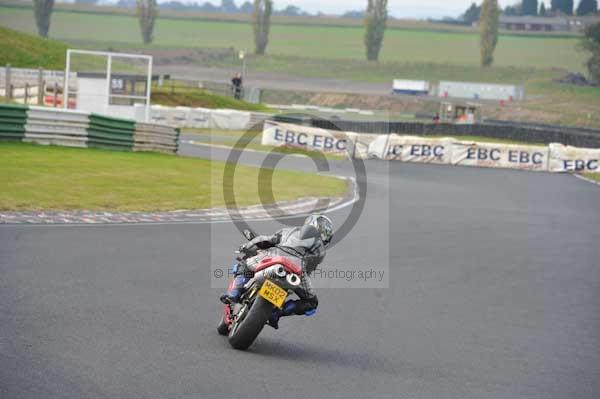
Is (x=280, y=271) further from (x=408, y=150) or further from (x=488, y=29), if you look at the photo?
(x=488, y=29)

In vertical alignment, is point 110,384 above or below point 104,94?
below

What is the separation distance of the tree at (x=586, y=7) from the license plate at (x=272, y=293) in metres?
161

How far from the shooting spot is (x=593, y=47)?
327ft

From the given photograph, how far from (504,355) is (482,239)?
843 cm

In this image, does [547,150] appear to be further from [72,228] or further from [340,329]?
[340,329]

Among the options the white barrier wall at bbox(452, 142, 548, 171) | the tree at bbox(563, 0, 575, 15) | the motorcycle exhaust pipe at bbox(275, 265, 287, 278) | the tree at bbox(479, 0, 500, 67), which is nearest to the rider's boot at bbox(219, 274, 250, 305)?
the motorcycle exhaust pipe at bbox(275, 265, 287, 278)

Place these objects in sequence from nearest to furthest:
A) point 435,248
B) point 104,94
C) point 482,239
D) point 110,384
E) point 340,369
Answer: point 110,384 → point 340,369 → point 435,248 → point 482,239 → point 104,94

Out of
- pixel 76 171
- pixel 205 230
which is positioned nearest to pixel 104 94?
pixel 76 171

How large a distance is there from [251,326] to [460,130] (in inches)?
1617

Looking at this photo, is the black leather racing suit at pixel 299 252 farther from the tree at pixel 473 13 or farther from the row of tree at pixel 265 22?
the tree at pixel 473 13

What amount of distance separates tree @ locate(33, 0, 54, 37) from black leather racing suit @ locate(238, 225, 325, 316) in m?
91.1

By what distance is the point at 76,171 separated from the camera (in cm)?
2038

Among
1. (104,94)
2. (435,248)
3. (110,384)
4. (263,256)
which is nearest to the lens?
(110,384)

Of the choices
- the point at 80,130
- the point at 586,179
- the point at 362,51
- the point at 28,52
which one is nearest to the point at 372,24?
the point at 362,51
